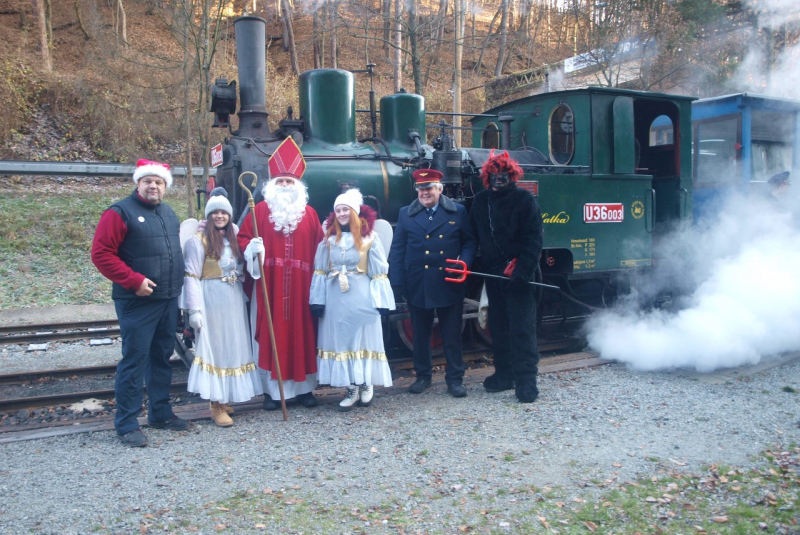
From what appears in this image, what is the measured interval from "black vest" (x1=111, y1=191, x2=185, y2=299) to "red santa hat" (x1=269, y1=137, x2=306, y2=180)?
0.97 metres

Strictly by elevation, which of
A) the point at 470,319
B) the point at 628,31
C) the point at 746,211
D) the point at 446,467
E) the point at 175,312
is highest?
the point at 628,31

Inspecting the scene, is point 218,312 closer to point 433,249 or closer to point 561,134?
point 433,249

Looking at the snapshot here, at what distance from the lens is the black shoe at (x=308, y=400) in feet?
16.6

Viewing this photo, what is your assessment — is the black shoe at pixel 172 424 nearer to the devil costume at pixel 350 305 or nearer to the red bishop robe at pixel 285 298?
the red bishop robe at pixel 285 298

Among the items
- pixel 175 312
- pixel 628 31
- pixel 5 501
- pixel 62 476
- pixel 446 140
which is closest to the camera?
pixel 5 501

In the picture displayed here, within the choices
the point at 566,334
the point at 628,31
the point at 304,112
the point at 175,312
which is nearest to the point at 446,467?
the point at 175,312

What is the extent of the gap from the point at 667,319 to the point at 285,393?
4223 millimetres

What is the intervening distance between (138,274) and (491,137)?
5078mm

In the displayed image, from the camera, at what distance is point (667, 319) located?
22.5 feet

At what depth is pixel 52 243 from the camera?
42.9 ft

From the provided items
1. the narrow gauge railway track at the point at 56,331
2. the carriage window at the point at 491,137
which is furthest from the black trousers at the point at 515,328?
the narrow gauge railway track at the point at 56,331

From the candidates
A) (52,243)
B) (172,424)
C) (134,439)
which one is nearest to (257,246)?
(172,424)

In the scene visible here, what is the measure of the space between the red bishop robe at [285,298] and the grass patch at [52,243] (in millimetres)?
6990

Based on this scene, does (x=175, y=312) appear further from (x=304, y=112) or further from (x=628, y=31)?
(x=628, y=31)
